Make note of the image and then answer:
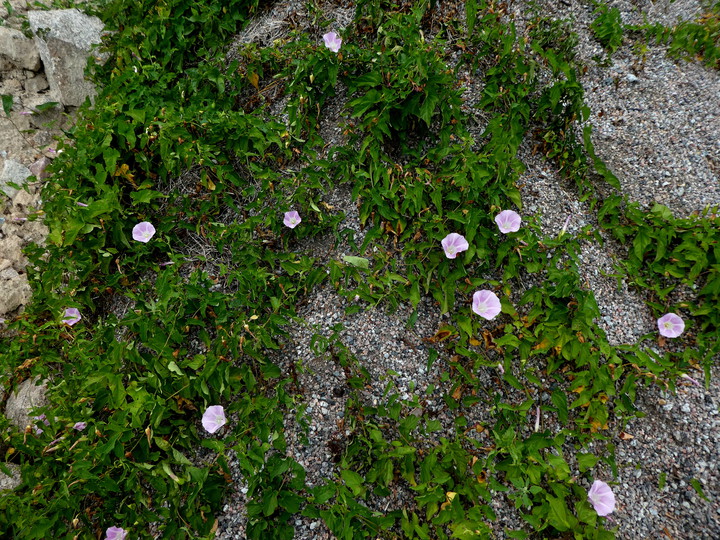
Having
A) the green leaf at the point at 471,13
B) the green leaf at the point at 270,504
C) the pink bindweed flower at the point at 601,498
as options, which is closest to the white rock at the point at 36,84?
the green leaf at the point at 471,13

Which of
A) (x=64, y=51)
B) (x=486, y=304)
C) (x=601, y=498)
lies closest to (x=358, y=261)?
(x=486, y=304)

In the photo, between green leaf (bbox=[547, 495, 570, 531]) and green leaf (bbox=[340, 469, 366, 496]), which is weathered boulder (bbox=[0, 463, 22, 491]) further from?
green leaf (bbox=[547, 495, 570, 531])

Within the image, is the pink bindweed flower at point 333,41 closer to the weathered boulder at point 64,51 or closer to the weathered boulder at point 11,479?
the weathered boulder at point 64,51

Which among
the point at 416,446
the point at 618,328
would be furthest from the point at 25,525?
the point at 618,328

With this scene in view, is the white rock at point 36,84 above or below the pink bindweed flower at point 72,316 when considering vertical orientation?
above

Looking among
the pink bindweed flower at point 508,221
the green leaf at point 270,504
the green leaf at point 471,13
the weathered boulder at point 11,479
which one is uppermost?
the green leaf at point 471,13

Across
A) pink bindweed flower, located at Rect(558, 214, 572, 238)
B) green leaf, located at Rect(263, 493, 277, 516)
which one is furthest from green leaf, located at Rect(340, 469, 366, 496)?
pink bindweed flower, located at Rect(558, 214, 572, 238)
